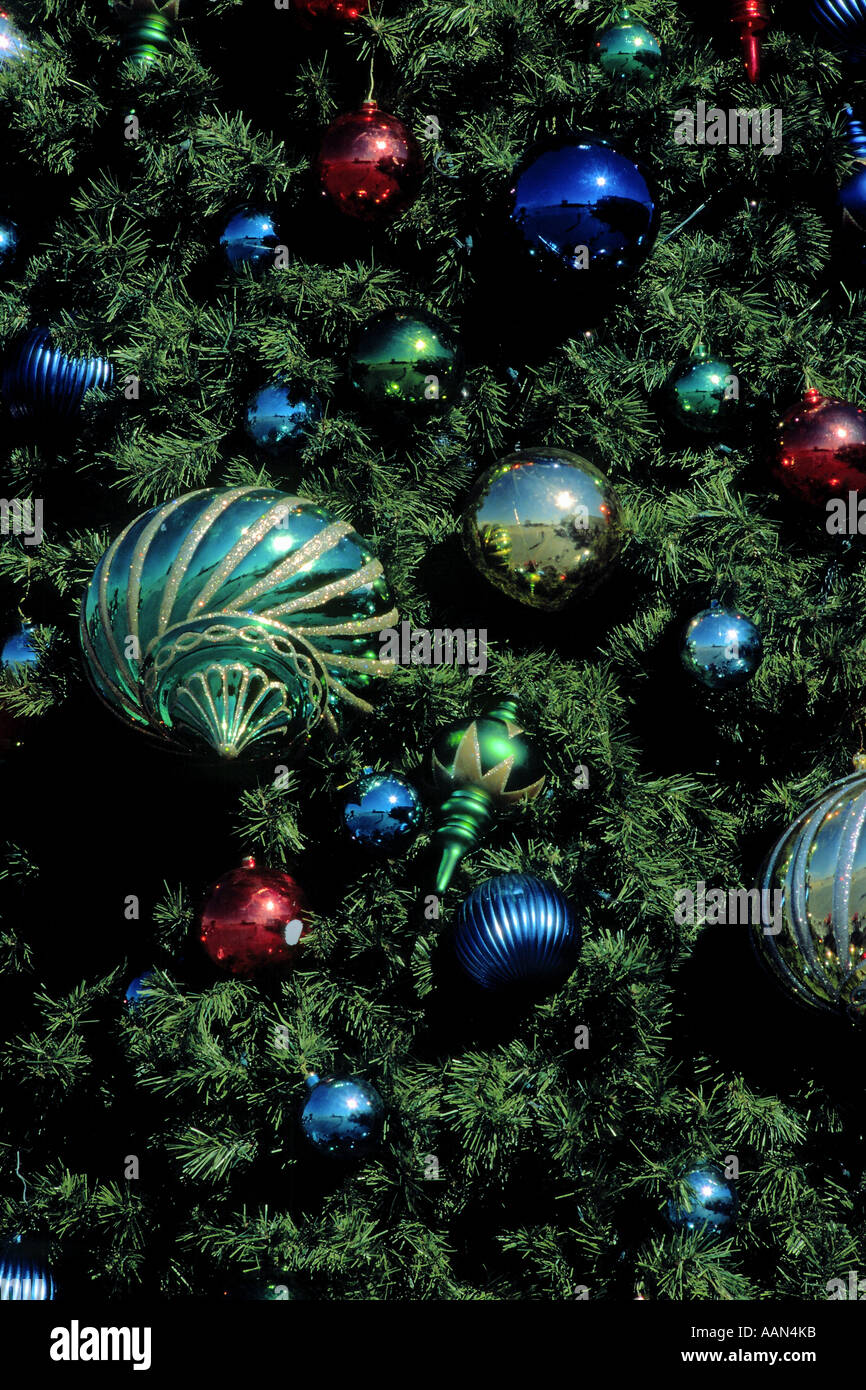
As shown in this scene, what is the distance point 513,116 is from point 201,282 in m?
0.61

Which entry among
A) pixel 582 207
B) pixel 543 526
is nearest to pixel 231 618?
pixel 543 526

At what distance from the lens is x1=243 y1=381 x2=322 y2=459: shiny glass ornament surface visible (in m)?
1.95

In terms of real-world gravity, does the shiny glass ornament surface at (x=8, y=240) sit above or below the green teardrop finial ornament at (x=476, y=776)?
above

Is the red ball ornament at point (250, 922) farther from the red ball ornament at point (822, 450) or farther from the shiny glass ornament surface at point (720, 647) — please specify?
the red ball ornament at point (822, 450)

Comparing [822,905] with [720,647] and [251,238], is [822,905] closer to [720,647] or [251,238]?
[720,647]

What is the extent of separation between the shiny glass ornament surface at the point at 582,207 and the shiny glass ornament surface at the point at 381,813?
861mm

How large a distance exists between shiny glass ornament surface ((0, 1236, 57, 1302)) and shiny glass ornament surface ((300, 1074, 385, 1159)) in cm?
49

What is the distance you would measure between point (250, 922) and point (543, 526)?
77 centimetres

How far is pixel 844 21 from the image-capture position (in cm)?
206

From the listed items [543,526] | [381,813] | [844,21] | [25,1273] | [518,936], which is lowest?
[25,1273]

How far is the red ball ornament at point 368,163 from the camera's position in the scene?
1.93 metres

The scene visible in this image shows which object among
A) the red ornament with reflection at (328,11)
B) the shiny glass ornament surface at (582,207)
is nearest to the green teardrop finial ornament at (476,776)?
the shiny glass ornament surface at (582,207)
